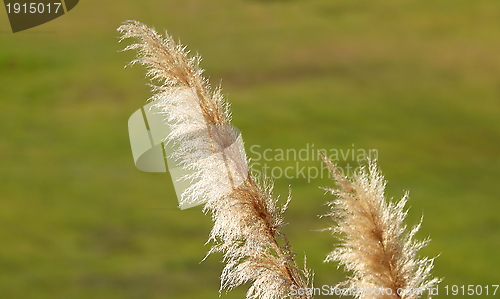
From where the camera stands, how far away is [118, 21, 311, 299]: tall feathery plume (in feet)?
5.26

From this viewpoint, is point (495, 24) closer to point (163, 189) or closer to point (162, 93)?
point (163, 189)

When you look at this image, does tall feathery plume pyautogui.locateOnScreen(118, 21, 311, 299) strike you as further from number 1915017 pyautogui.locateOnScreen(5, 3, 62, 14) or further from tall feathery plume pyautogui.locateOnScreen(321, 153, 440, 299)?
number 1915017 pyautogui.locateOnScreen(5, 3, 62, 14)

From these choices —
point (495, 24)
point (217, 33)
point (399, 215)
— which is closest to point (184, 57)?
point (399, 215)

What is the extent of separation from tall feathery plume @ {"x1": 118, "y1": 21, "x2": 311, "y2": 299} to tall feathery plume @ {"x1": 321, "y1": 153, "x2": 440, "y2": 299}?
0.22 metres

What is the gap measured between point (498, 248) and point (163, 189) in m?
6.62

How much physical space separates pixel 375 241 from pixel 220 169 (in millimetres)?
502

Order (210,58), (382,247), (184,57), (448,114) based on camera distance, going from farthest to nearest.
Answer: (210,58)
(448,114)
(184,57)
(382,247)

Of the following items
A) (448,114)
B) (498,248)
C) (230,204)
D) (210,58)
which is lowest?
(230,204)

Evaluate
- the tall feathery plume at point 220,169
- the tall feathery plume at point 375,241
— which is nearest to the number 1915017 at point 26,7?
the tall feathery plume at point 220,169

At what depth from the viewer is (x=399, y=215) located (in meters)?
1.52

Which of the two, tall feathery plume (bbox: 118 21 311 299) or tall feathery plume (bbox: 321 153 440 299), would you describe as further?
tall feathery plume (bbox: 118 21 311 299)

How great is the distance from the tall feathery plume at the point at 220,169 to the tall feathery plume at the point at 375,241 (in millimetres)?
221

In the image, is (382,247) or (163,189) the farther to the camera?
(163,189)

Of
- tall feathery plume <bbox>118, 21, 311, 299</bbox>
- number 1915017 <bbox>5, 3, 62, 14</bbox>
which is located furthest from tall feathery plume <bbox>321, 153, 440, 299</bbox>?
number 1915017 <bbox>5, 3, 62, 14</bbox>
